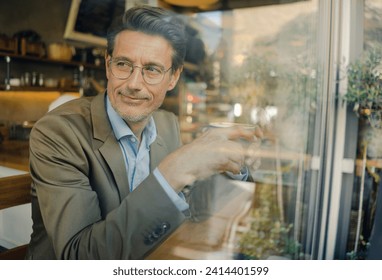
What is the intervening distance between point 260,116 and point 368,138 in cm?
66

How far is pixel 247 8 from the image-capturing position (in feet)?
5.56

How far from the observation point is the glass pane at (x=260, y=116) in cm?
161

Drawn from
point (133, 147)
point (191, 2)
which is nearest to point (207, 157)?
point (133, 147)

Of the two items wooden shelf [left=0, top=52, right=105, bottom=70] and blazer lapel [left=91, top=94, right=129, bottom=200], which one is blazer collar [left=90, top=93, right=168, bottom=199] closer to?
blazer lapel [left=91, top=94, right=129, bottom=200]

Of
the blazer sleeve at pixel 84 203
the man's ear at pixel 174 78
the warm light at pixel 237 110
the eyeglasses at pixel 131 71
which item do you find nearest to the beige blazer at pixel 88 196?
the blazer sleeve at pixel 84 203

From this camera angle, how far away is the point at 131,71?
56.1 inches

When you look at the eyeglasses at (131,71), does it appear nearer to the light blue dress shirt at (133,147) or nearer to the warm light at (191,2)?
the light blue dress shirt at (133,147)

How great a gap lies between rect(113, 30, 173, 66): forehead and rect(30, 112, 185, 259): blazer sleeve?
34 cm

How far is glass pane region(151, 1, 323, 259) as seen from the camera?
5.28 ft

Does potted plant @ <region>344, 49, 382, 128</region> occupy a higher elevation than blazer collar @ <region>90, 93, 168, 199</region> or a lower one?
higher

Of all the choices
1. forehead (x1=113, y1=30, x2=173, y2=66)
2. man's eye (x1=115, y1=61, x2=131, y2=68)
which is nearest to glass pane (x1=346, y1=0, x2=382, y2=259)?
forehead (x1=113, y1=30, x2=173, y2=66)

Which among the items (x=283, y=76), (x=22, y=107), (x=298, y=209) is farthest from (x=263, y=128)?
(x=22, y=107)

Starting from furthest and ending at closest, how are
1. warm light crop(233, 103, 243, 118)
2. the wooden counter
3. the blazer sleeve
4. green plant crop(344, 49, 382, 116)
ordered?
green plant crop(344, 49, 382, 116)
warm light crop(233, 103, 243, 118)
the wooden counter
the blazer sleeve
